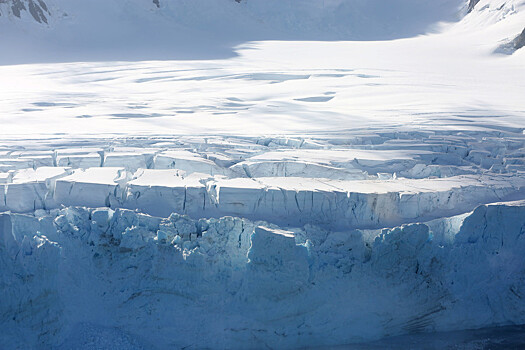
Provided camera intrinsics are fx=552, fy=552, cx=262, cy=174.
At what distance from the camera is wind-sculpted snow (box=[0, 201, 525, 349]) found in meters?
3.92

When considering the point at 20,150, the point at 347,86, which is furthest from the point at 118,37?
the point at 20,150

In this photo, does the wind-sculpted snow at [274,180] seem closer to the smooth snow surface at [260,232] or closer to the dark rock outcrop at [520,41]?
the smooth snow surface at [260,232]

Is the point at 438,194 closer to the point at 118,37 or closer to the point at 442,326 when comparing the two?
the point at 442,326

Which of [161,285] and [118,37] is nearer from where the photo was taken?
[161,285]

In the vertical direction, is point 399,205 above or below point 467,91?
below

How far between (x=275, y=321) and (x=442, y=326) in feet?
4.33

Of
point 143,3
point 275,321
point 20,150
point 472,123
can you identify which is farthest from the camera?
point 143,3

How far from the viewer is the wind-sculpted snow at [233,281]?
154 inches

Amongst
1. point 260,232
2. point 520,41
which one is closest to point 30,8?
point 520,41

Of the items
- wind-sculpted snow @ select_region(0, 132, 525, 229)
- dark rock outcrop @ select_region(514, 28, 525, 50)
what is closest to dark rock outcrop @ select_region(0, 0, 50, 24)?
dark rock outcrop @ select_region(514, 28, 525, 50)

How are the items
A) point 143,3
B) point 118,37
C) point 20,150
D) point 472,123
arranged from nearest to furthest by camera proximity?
point 20,150
point 472,123
point 118,37
point 143,3

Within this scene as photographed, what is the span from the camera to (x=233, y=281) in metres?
4.10

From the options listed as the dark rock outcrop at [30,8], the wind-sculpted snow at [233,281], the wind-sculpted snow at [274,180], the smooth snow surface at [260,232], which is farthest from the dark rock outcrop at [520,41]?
the dark rock outcrop at [30,8]

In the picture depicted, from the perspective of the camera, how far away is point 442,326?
4.28 metres
